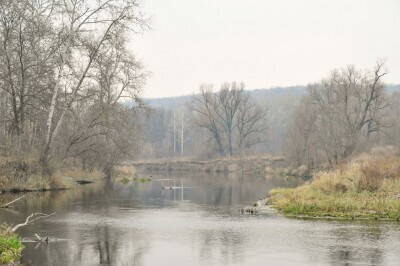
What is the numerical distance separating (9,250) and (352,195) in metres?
18.4

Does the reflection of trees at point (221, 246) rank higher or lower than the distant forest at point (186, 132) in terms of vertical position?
lower

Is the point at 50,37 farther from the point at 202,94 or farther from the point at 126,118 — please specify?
the point at 202,94

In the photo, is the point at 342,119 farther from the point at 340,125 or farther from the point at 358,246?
the point at 358,246

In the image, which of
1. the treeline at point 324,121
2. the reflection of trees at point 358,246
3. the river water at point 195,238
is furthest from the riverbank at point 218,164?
the reflection of trees at point 358,246

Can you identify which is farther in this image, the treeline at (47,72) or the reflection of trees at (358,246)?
the treeline at (47,72)

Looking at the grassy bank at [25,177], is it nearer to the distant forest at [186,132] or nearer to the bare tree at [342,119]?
the bare tree at [342,119]

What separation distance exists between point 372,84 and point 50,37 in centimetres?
4497

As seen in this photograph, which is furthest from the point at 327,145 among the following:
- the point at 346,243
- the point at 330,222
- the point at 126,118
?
the point at 346,243

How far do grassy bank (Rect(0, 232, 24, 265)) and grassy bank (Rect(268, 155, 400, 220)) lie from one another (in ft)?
45.0

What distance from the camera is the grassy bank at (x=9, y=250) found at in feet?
43.1

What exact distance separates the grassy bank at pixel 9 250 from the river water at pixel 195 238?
0.29 metres

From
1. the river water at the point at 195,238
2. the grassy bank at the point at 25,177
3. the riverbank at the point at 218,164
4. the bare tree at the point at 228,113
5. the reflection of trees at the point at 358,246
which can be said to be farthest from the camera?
the bare tree at the point at 228,113

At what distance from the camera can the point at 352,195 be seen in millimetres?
27406

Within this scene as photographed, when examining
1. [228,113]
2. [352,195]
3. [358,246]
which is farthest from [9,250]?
[228,113]
